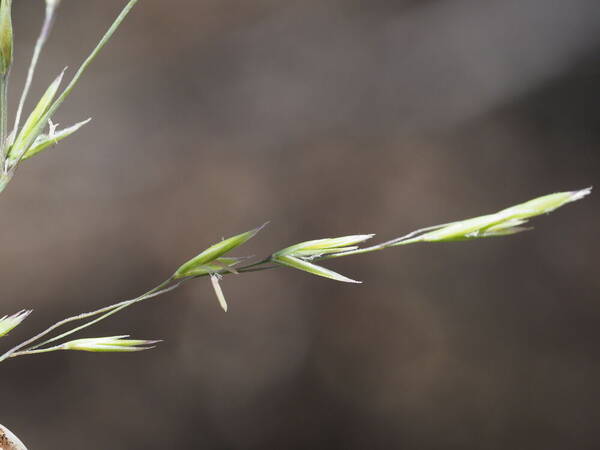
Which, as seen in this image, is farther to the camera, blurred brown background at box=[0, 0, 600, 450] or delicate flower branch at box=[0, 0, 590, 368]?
blurred brown background at box=[0, 0, 600, 450]

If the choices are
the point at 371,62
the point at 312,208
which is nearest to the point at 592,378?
the point at 312,208

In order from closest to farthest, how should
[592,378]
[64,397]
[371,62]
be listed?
[64,397] < [592,378] < [371,62]

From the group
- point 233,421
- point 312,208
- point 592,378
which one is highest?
point 312,208

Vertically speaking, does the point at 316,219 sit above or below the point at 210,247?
below

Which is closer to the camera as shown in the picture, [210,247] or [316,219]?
[210,247]

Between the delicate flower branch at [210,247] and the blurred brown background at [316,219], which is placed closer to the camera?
the delicate flower branch at [210,247]

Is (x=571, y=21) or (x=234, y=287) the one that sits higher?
(x=571, y=21)

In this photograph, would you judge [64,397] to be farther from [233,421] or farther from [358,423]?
[358,423]

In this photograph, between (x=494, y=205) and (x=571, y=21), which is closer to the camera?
(x=571, y=21)
